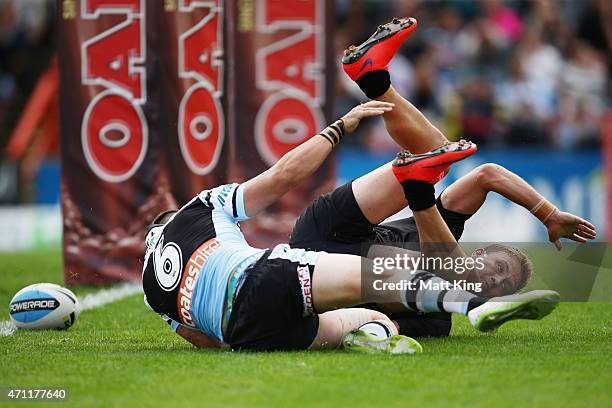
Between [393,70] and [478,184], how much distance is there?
9142mm

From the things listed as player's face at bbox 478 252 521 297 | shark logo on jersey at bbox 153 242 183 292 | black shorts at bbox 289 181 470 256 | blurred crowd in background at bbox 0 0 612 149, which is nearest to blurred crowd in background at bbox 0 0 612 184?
blurred crowd in background at bbox 0 0 612 149

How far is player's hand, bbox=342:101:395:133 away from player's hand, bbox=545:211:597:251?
120 centimetres

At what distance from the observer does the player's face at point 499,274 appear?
6449 millimetres

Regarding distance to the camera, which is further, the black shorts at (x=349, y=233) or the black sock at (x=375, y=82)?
the black shorts at (x=349, y=233)

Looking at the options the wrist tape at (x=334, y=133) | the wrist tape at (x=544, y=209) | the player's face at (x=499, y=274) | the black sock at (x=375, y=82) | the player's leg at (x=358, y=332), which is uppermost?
the black sock at (x=375, y=82)

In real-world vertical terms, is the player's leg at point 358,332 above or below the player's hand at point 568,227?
below

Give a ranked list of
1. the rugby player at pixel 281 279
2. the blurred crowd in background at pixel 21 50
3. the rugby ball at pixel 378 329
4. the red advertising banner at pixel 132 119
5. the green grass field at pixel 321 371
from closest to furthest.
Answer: the green grass field at pixel 321 371 → the rugby player at pixel 281 279 → the rugby ball at pixel 378 329 → the red advertising banner at pixel 132 119 → the blurred crowd in background at pixel 21 50

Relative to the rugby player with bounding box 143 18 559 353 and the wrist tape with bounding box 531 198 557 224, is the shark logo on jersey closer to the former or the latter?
the rugby player with bounding box 143 18 559 353

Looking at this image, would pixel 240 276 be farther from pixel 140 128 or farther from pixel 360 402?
pixel 140 128

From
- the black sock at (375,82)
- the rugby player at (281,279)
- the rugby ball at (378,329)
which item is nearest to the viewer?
the rugby player at (281,279)

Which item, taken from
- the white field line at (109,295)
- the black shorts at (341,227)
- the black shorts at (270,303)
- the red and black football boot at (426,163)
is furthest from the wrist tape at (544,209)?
the white field line at (109,295)

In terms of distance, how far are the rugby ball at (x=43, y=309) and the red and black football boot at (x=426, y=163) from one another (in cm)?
262

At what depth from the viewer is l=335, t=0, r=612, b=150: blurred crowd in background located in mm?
15516

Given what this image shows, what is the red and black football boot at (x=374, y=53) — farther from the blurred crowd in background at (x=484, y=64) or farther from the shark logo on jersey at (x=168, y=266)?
the blurred crowd in background at (x=484, y=64)
